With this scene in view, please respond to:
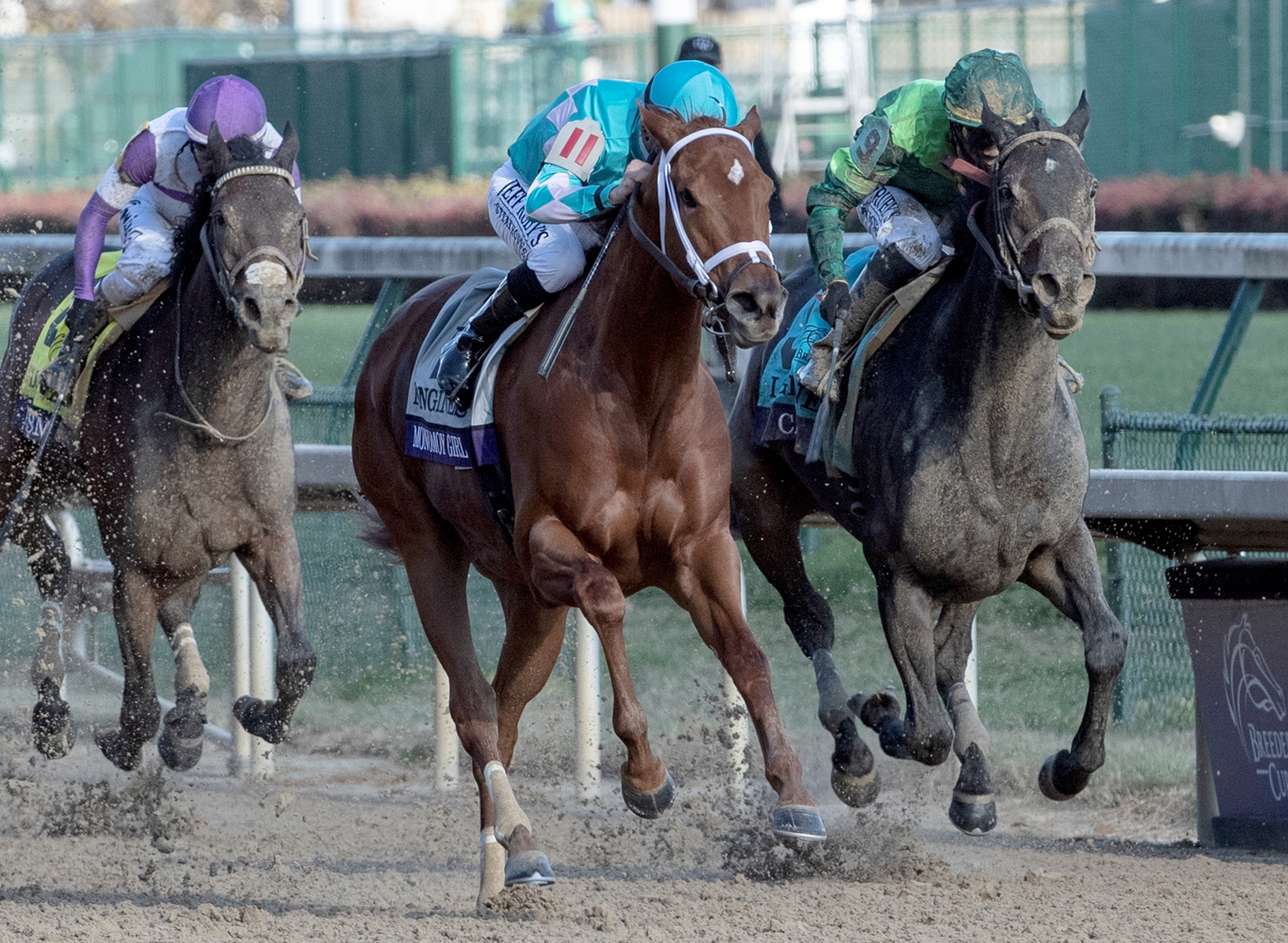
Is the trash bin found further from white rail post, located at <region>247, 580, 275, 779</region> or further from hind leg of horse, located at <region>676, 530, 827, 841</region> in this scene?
white rail post, located at <region>247, 580, 275, 779</region>

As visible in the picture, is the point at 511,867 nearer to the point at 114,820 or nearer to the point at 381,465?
the point at 381,465

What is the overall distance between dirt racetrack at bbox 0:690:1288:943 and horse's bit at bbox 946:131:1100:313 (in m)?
1.59

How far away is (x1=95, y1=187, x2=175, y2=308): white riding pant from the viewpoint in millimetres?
5840

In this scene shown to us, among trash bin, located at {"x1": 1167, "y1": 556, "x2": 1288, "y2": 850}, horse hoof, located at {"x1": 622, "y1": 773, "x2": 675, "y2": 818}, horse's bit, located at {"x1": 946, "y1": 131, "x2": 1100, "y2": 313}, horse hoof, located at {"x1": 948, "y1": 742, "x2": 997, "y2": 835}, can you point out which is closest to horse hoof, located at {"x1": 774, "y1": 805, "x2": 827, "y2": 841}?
horse hoof, located at {"x1": 622, "y1": 773, "x2": 675, "y2": 818}

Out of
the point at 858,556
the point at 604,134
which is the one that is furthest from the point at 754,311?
the point at 858,556

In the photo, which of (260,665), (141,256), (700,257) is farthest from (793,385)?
(260,665)

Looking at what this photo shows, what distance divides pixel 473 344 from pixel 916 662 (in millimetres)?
1473

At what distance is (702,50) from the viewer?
258 inches

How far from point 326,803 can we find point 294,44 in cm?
1765

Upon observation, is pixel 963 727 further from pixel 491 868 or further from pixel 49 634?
pixel 49 634

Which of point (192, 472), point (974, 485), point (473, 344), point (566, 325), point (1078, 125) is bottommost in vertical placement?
point (192, 472)

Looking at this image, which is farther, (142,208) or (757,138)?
(142,208)

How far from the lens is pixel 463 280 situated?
5.83 meters

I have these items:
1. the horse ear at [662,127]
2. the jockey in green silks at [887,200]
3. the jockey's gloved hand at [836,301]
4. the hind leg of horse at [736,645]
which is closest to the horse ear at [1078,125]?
the jockey in green silks at [887,200]
